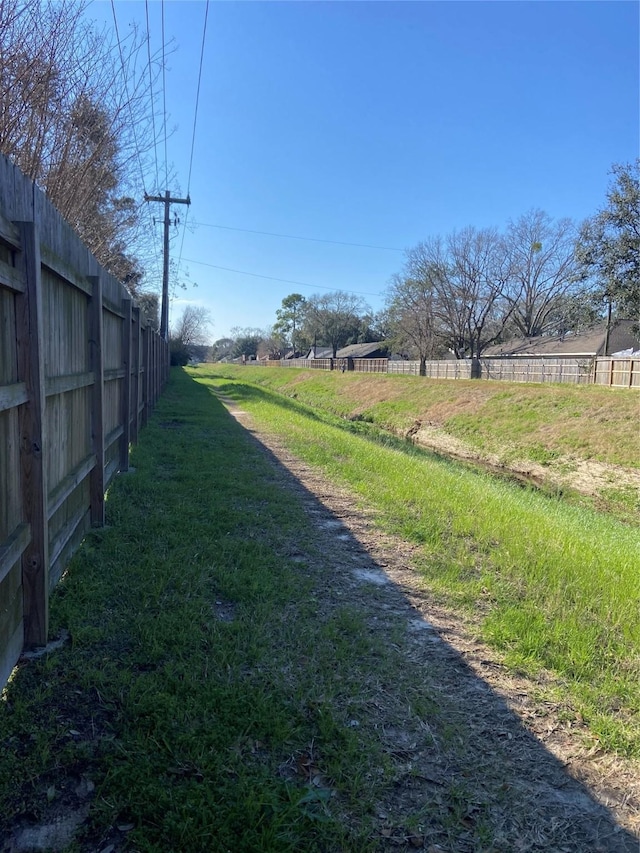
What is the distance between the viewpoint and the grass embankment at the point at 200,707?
1.79m

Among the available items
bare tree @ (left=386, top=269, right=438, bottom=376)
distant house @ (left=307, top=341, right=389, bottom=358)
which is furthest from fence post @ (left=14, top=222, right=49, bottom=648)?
distant house @ (left=307, top=341, right=389, bottom=358)

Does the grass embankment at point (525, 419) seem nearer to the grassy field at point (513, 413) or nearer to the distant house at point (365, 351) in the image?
the grassy field at point (513, 413)

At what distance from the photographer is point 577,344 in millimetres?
46656

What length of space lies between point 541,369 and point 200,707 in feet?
109

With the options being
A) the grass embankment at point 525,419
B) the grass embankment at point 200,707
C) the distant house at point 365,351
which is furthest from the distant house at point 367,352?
the grass embankment at point 200,707

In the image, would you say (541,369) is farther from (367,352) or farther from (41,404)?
(367,352)

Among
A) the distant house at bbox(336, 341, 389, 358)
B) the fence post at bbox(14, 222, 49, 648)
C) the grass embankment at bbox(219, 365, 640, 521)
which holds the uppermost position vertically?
the distant house at bbox(336, 341, 389, 358)

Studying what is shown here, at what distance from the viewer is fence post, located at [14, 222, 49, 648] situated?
238 cm

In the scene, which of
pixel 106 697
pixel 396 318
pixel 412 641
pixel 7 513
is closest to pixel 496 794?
pixel 412 641

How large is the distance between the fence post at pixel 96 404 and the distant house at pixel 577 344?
41828 millimetres

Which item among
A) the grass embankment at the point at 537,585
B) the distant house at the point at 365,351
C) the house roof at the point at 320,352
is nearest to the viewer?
the grass embankment at the point at 537,585

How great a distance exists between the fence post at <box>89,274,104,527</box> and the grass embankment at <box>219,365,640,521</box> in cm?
1091

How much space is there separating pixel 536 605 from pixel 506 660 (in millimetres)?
739

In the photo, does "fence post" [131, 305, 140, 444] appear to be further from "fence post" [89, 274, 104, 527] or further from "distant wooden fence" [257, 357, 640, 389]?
"distant wooden fence" [257, 357, 640, 389]
